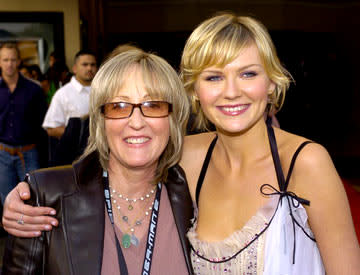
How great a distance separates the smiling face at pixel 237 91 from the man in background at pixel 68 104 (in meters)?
2.68

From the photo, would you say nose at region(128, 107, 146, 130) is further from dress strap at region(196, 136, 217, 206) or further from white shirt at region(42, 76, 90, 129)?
white shirt at region(42, 76, 90, 129)

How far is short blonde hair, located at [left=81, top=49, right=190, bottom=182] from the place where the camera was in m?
1.61

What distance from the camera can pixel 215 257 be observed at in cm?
164

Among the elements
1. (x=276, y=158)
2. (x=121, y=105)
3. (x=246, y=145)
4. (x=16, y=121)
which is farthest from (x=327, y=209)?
(x=16, y=121)

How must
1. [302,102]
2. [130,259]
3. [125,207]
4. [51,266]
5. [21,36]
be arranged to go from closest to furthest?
[51,266]
[130,259]
[125,207]
[21,36]
[302,102]

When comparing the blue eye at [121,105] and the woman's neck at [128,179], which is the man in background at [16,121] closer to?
the woman's neck at [128,179]

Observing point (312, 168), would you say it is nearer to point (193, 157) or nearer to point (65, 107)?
point (193, 157)

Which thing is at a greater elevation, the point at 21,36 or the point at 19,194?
the point at 21,36

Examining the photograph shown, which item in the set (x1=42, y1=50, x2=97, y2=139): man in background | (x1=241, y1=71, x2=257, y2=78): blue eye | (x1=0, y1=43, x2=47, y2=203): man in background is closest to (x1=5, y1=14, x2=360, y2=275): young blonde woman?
(x1=241, y1=71, x2=257, y2=78): blue eye

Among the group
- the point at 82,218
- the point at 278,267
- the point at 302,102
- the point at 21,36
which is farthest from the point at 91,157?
the point at 302,102

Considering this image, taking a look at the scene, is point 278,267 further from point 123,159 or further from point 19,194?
point 19,194

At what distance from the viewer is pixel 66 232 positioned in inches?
59.2

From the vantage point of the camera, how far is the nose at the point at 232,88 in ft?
5.32

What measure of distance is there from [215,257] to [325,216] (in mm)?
421
